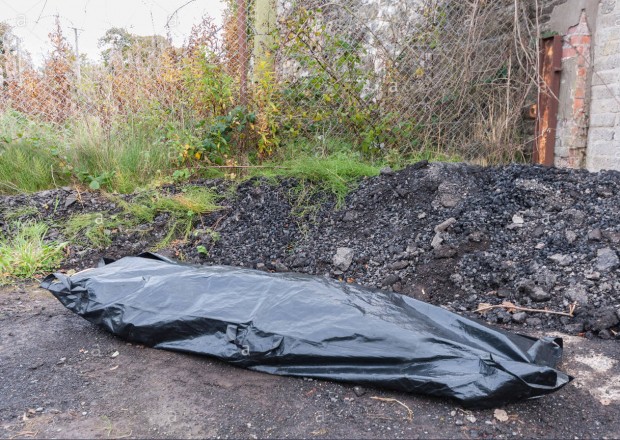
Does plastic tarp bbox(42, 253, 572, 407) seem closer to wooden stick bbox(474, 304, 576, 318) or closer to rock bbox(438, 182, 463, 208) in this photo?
wooden stick bbox(474, 304, 576, 318)

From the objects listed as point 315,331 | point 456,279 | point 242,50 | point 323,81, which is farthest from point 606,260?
point 242,50

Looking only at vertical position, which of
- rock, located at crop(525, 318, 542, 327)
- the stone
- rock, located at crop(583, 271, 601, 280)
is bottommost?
rock, located at crop(525, 318, 542, 327)

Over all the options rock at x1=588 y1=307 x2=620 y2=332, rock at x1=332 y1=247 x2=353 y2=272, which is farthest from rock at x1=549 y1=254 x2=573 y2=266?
rock at x1=332 y1=247 x2=353 y2=272

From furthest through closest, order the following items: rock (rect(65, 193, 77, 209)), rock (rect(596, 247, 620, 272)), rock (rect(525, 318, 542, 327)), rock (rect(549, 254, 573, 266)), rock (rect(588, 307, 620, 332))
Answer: rock (rect(65, 193, 77, 209))
rock (rect(549, 254, 573, 266))
rock (rect(596, 247, 620, 272))
rock (rect(525, 318, 542, 327))
rock (rect(588, 307, 620, 332))

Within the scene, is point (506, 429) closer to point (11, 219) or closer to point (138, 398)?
point (138, 398)

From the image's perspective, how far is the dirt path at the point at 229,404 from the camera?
1.67m

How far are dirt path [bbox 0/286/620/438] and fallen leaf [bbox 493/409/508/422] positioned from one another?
1 centimetres

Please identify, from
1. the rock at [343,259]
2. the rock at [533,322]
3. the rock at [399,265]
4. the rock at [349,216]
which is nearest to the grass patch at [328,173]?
the rock at [349,216]

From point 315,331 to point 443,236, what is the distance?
1.43 m

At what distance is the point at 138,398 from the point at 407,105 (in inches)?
148

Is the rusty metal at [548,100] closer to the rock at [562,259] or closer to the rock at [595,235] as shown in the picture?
the rock at [595,235]

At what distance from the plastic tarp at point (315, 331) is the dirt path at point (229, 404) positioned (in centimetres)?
7

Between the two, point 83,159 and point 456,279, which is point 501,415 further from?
point 83,159

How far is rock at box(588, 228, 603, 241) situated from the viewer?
2.79 m
